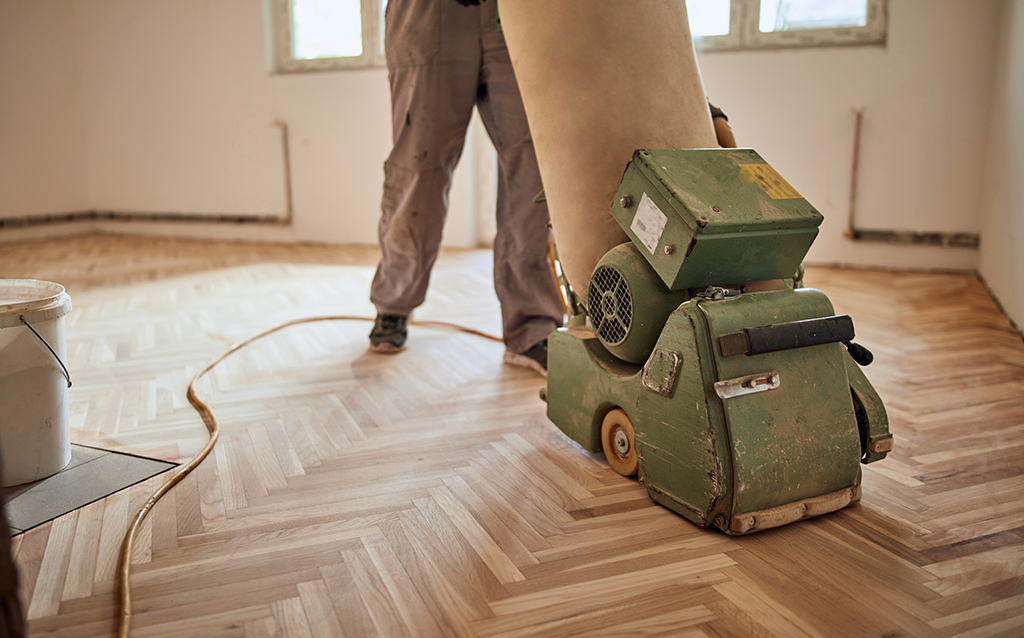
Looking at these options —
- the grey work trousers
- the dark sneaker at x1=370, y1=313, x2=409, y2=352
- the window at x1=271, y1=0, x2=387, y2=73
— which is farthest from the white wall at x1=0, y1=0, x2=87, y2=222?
the grey work trousers

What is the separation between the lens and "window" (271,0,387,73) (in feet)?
16.0

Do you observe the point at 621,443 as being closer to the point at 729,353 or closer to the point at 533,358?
the point at 729,353

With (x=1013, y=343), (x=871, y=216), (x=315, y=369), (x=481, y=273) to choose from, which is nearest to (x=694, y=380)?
(x=315, y=369)

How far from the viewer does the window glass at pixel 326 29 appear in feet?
16.3

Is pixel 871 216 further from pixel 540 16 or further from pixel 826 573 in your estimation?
pixel 826 573

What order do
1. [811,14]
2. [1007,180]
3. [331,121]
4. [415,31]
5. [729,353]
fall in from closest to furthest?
1. [729,353]
2. [415,31]
3. [1007,180]
4. [811,14]
5. [331,121]

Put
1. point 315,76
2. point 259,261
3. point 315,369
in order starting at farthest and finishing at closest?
point 315,76 → point 259,261 → point 315,369

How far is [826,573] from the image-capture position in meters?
1.16

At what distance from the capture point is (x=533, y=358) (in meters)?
2.26

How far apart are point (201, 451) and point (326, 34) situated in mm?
4113

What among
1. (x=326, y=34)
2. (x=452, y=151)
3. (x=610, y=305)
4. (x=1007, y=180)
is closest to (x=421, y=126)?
(x=452, y=151)

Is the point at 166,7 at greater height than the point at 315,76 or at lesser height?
greater

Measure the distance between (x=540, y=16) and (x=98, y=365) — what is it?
5.60 feet

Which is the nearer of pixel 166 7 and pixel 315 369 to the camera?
pixel 315 369
